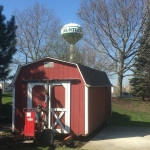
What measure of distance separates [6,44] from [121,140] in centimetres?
655

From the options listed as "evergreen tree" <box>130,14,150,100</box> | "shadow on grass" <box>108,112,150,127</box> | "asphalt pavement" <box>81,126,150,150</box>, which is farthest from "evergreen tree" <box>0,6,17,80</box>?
"evergreen tree" <box>130,14,150,100</box>

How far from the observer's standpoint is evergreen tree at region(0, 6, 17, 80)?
11586 mm

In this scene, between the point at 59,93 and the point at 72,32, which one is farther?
the point at 72,32

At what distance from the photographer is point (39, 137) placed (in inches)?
321

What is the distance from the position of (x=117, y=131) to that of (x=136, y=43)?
1296 centimetres

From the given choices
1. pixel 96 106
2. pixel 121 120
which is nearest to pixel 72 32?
pixel 121 120

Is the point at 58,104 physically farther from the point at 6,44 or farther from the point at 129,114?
the point at 129,114

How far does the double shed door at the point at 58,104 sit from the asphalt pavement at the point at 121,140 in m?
1.17

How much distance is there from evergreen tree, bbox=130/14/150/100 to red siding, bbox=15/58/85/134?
1426 centimetres

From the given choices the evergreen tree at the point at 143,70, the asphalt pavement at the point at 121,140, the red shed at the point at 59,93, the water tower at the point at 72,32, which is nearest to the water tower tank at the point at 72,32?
the water tower at the point at 72,32

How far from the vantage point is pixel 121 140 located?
30.6 ft

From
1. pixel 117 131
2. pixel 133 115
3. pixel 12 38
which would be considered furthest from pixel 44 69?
pixel 133 115

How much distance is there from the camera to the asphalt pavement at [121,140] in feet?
27.0

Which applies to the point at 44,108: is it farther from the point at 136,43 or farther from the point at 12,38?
the point at 136,43
